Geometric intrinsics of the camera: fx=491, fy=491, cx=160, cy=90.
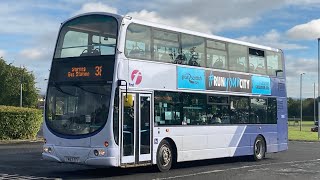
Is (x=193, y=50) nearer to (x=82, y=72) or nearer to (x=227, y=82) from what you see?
(x=227, y=82)

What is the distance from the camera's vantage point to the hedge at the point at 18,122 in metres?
25.8

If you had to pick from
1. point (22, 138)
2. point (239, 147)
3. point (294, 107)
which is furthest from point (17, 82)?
point (294, 107)

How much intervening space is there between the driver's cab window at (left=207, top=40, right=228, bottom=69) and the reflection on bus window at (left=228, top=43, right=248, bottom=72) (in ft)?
1.30

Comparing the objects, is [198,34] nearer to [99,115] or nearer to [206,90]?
[206,90]

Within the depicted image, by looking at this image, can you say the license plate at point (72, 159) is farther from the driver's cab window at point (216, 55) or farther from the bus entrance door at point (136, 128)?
the driver's cab window at point (216, 55)

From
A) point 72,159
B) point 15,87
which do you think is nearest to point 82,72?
point 72,159

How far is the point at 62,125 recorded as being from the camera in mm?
13359

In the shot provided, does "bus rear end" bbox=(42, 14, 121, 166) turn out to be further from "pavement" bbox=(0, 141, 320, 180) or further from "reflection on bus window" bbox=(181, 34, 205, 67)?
"reflection on bus window" bbox=(181, 34, 205, 67)

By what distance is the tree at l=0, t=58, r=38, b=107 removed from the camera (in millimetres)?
54156

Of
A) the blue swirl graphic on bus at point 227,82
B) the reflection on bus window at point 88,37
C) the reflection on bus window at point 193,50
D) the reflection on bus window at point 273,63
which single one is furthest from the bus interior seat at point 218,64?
the reflection on bus window at point 88,37

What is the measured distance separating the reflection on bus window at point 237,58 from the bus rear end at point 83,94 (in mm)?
5806

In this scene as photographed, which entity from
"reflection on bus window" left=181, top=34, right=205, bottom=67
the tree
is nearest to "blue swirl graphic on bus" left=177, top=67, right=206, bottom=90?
"reflection on bus window" left=181, top=34, right=205, bottom=67

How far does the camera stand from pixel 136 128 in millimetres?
13609

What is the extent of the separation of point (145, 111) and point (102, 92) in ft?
5.01
